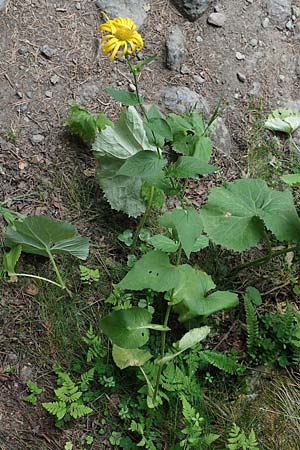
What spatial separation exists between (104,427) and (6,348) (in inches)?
18.9

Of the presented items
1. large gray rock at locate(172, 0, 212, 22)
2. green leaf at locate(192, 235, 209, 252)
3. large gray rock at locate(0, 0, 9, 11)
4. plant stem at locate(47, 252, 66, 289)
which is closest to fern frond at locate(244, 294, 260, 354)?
green leaf at locate(192, 235, 209, 252)

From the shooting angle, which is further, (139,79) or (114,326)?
(139,79)

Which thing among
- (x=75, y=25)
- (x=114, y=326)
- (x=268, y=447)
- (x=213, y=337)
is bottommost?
(x=268, y=447)

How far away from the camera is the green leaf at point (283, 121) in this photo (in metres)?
Result: 2.83

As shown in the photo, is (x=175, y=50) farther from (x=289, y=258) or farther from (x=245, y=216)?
(x=289, y=258)

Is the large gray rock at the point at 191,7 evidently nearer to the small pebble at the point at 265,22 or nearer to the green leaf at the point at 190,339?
the small pebble at the point at 265,22

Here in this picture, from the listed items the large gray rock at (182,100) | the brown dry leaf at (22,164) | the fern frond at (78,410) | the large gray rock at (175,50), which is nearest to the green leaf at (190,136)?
the large gray rock at (182,100)

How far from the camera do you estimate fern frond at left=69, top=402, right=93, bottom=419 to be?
2.03 meters

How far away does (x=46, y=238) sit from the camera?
2152 millimetres

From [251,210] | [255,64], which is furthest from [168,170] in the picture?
[255,64]

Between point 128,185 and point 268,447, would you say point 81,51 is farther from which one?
point 268,447

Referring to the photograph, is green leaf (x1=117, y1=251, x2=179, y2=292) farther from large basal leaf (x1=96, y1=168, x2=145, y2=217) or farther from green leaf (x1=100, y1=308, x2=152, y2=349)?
large basal leaf (x1=96, y1=168, x2=145, y2=217)

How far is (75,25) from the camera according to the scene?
2.75m

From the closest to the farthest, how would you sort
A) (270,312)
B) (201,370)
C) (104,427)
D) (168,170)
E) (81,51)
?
(168,170) < (104,427) < (201,370) < (270,312) < (81,51)
